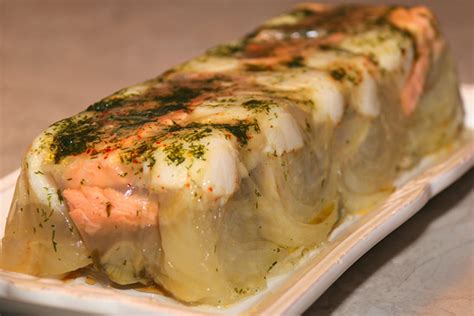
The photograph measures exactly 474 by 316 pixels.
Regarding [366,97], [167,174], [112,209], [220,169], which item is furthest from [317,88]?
[112,209]

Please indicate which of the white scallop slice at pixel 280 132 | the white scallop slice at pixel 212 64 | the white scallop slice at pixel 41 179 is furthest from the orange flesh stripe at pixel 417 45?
the white scallop slice at pixel 41 179

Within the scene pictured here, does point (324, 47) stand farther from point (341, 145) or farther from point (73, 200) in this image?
point (73, 200)

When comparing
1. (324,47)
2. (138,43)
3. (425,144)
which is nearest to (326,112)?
(324,47)

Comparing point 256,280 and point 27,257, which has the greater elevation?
point 27,257

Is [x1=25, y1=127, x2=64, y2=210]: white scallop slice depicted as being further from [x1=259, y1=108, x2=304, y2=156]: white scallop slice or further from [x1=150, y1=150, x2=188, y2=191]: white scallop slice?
[x1=259, y1=108, x2=304, y2=156]: white scallop slice

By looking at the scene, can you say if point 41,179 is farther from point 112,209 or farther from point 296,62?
point 296,62

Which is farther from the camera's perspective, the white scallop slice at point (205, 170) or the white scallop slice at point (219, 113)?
the white scallop slice at point (219, 113)

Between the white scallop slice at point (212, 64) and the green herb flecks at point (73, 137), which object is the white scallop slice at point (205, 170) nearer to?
the green herb flecks at point (73, 137)
